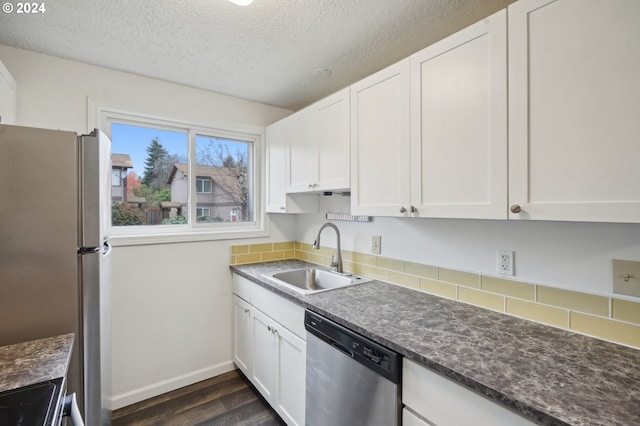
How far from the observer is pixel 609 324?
1093 mm

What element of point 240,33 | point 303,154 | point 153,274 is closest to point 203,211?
point 153,274

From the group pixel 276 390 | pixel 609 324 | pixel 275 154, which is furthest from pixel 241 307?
pixel 609 324

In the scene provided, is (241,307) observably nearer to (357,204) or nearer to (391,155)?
(357,204)

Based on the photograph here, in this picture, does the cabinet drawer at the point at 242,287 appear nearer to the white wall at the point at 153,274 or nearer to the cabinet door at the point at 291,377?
the white wall at the point at 153,274

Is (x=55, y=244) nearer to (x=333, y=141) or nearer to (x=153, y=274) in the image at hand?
(x=153, y=274)

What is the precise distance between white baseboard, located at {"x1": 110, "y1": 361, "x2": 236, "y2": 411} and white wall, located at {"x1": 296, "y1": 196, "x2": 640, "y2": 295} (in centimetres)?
160

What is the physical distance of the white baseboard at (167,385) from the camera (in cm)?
204

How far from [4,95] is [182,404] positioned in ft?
6.99

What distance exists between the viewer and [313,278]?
2.38 meters

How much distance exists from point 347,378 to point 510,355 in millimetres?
637

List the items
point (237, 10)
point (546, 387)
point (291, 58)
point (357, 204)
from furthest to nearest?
point (291, 58), point (357, 204), point (237, 10), point (546, 387)

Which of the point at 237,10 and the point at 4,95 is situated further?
the point at 4,95

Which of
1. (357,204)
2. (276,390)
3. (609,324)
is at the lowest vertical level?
(276,390)

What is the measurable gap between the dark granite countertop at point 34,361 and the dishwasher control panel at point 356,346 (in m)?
0.95
